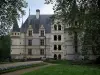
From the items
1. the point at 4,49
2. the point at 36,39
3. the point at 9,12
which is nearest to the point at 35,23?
the point at 36,39

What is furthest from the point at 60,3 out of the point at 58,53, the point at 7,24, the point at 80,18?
the point at 58,53

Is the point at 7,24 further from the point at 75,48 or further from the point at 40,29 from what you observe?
the point at 40,29

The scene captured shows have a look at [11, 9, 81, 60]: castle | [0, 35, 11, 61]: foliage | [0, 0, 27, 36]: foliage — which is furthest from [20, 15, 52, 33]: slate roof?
[0, 0, 27, 36]: foliage

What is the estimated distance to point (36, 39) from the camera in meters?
68.8

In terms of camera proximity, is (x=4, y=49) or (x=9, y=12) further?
(x=4, y=49)

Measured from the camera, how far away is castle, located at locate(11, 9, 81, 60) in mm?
66188

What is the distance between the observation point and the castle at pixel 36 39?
2606 inches

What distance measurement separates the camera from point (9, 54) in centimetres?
6519

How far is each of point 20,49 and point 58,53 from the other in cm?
1071

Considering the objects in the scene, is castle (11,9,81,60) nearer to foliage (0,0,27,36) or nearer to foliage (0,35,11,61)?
foliage (0,35,11,61)

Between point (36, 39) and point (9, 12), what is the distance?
147 feet

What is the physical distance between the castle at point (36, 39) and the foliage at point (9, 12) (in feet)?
134

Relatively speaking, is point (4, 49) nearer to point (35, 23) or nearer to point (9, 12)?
point (35, 23)

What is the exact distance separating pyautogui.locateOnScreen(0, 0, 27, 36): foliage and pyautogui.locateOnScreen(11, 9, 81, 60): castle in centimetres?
4079
